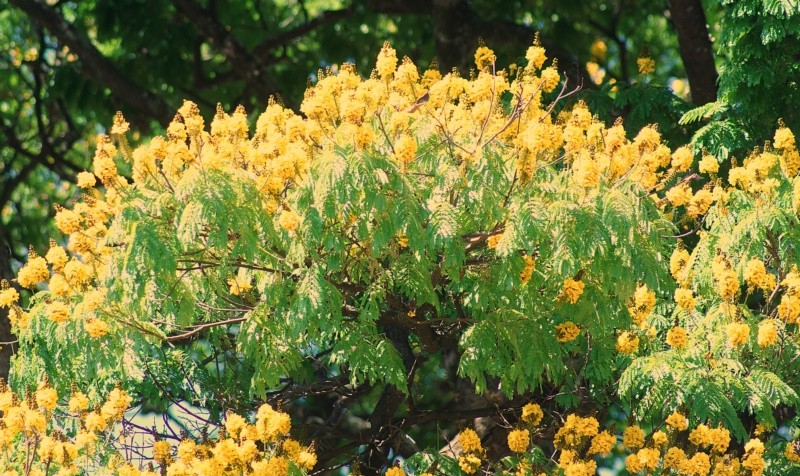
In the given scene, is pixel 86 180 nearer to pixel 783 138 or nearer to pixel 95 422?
pixel 95 422

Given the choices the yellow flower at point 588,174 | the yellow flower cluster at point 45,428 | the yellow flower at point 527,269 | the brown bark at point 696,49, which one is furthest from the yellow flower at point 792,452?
the yellow flower cluster at point 45,428

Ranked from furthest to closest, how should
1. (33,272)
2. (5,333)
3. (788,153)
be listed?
(5,333) → (788,153) → (33,272)

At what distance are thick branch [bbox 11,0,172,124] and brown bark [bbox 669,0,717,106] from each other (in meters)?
4.13

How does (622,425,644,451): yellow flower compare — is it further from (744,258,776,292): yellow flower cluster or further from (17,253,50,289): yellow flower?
(17,253,50,289): yellow flower

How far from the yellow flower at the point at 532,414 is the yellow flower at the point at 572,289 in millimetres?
947

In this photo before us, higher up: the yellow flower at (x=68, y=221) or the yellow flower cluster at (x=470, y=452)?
the yellow flower at (x=68, y=221)

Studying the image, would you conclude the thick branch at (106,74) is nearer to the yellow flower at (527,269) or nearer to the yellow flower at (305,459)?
the yellow flower at (305,459)

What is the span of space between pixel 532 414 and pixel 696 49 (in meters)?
3.74

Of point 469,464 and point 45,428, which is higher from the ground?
point 45,428

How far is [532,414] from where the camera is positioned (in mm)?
7812

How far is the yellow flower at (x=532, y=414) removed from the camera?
7801 millimetres

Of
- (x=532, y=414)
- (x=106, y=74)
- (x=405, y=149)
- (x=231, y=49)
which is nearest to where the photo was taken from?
(x=405, y=149)

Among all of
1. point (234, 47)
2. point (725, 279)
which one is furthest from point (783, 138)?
point (234, 47)

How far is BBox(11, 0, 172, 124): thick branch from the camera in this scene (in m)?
11.5
